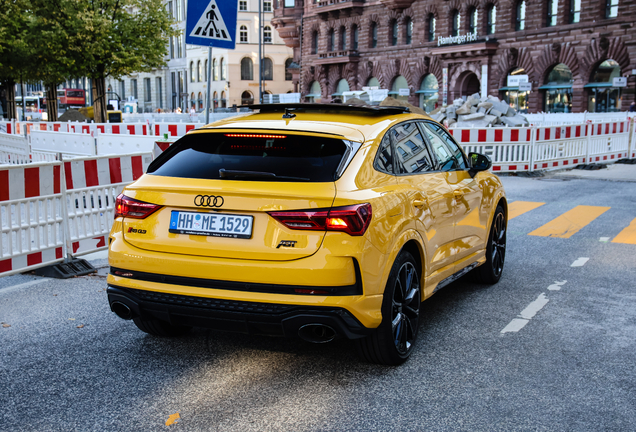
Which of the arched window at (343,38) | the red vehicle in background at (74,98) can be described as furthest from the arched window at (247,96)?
the arched window at (343,38)

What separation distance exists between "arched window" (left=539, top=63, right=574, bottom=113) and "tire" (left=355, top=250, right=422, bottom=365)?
138ft

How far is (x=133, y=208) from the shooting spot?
421cm

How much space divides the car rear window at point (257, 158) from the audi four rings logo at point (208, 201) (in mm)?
163

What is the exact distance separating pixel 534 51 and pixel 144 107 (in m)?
68.3

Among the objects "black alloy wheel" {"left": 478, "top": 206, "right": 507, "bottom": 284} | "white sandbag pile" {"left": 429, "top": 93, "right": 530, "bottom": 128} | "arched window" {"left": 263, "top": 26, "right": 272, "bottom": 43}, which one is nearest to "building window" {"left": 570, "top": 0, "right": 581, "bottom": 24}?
"white sandbag pile" {"left": 429, "top": 93, "right": 530, "bottom": 128}

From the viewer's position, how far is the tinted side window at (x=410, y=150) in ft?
15.3

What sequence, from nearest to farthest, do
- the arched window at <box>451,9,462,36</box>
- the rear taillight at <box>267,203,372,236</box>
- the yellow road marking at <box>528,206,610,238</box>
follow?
the rear taillight at <box>267,203,372,236</box> < the yellow road marking at <box>528,206,610,238</box> < the arched window at <box>451,9,462,36</box>

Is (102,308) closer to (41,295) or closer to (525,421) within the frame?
(41,295)

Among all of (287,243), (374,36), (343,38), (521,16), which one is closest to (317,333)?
(287,243)

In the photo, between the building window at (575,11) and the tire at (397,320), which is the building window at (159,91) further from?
the tire at (397,320)

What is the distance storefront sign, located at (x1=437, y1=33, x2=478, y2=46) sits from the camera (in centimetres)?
4984

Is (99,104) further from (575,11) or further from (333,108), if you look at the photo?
(333,108)

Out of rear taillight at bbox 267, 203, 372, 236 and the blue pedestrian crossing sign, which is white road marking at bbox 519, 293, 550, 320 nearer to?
rear taillight at bbox 267, 203, 372, 236

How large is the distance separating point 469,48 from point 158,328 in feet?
156
